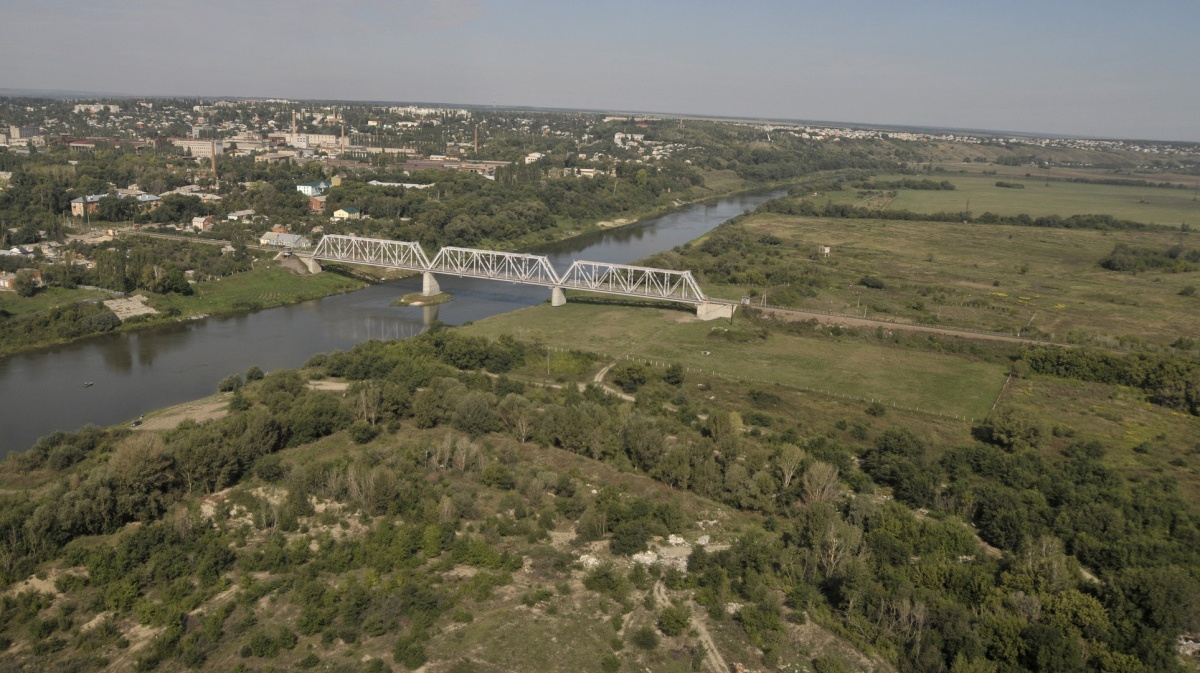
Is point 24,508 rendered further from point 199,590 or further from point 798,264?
point 798,264

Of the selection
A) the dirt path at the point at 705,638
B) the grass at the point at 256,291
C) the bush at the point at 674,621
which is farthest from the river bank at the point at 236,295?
the bush at the point at 674,621

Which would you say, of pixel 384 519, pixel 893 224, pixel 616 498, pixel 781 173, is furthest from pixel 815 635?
pixel 781 173

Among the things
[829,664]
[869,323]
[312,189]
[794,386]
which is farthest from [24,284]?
[829,664]

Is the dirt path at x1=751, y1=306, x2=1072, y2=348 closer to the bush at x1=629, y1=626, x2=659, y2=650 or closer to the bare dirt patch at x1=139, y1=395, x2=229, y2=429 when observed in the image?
the bare dirt patch at x1=139, y1=395, x2=229, y2=429

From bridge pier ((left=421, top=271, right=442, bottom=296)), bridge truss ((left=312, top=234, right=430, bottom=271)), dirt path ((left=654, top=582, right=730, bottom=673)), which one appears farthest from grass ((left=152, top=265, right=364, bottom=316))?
dirt path ((left=654, top=582, right=730, bottom=673))

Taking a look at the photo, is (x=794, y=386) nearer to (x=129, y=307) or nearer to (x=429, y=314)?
(x=429, y=314)

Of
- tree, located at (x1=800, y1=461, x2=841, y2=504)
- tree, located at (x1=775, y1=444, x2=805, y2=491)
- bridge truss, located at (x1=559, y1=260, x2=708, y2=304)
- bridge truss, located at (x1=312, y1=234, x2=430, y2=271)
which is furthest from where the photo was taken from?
bridge truss, located at (x1=312, y1=234, x2=430, y2=271)
